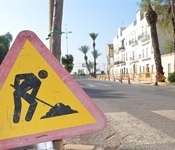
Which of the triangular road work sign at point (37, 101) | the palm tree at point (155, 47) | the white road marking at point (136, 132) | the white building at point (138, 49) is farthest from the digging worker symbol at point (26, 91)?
the white building at point (138, 49)

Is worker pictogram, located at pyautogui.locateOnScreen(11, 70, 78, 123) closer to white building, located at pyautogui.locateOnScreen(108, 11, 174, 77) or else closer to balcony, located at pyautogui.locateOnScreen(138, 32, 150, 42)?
white building, located at pyautogui.locateOnScreen(108, 11, 174, 77)

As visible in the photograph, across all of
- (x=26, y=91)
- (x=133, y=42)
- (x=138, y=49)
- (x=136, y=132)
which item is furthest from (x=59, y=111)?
(x=133, y=42)

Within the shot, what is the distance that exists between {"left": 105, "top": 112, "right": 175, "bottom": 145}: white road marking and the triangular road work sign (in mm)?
3847

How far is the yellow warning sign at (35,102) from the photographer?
2.60 metres

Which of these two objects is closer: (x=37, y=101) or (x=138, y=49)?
(x=37, y=101)

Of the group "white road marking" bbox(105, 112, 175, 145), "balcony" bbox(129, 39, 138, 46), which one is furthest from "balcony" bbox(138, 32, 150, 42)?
"white road marking" bbox(105, 112, 175, 145)

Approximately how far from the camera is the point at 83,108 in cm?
270

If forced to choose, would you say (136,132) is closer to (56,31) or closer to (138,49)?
(56,31)

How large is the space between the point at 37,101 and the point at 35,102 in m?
0.02

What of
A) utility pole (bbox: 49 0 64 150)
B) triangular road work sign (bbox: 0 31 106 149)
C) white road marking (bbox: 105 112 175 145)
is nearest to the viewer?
triangular road work sign (bbox: 0 31 106 149)

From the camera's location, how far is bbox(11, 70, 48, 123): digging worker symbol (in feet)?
8.57

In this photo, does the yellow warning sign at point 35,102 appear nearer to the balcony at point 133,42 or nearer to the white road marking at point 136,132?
the white road marking at point 136,132

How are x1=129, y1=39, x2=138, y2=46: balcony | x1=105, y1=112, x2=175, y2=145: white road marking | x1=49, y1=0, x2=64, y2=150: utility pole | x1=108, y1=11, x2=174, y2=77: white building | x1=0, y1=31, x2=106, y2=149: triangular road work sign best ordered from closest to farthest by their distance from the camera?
x1=0, y1=31, x2=106, y2=149: triangular road work sign < x1=49, y1=0, x2=64, y2=150: utility pole < x1=105, y1=112, x2=175, y2=145: white road marking < x1=108, y1=11, x2=174, y2=77: white building < x1=129, y1=39, x2=138, y2=46: balcony

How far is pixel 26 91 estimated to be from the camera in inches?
104
